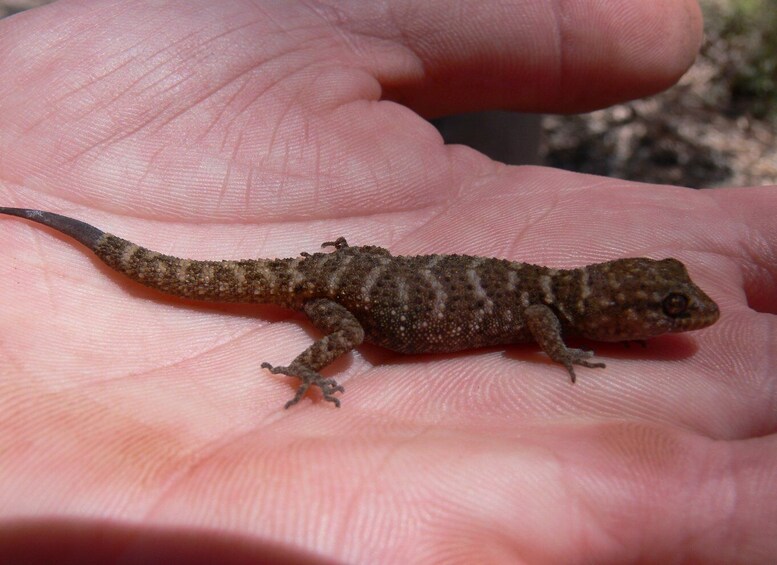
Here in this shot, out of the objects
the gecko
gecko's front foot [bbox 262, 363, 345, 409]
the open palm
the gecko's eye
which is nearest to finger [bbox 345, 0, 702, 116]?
the open palm

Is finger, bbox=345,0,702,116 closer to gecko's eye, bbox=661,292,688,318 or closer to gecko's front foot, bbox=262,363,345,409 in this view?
gecko's eye, bbox=661,292,688,318

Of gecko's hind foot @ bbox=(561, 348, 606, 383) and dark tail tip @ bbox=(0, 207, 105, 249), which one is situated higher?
dark tail tip @ bbox=(0, 207, 105, 249)

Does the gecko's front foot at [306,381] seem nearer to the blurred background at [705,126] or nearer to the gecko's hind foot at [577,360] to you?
the gecko's hind foot at [577,360]

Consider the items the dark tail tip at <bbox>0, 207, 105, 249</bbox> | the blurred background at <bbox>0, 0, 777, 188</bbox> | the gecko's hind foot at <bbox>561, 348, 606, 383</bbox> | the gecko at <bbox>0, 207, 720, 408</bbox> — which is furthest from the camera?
the blurred background at <bbox>0, 0, 777, 188</bbox>

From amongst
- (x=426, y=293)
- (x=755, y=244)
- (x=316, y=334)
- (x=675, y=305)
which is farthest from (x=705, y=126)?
(x=316, y=334)

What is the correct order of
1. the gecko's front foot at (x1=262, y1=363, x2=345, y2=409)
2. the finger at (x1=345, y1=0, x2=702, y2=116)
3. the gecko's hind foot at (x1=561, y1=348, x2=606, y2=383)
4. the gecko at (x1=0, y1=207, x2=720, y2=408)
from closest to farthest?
the gecko's front foot at (x1=262, y1=363, x2=345, y2=409) < the gecko's hind foot at (x1=561, y1=348, x2=606, y2=383) < the gecko at (x1=0, y1=207, x2=720, y2=408) < the finger at (x1=345, y1=0, x2=702, y2=116)
